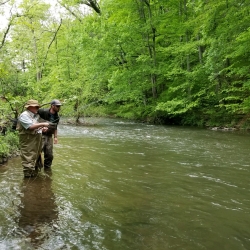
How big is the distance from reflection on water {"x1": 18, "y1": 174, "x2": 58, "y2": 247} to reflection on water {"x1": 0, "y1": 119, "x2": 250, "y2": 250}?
1 centimetres

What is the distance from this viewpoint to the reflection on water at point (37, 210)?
368 cm

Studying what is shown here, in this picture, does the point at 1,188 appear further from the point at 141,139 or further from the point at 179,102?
the point at 179,102

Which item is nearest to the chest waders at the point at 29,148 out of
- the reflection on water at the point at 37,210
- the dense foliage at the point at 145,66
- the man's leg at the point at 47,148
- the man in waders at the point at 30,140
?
the man in waders at the point at 30,140

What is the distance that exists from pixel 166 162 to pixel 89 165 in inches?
83.3

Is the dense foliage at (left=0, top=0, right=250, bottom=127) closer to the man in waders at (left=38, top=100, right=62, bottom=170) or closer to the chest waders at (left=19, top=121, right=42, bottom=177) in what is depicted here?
the man in waders at (left=38, top=100, right=62, bottom=170)

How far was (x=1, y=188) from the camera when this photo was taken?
558 centimetres

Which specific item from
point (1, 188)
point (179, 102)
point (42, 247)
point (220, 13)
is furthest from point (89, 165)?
point (179, 102)

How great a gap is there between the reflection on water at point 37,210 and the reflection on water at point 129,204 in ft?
0.04

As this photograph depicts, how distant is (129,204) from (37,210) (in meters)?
1.47

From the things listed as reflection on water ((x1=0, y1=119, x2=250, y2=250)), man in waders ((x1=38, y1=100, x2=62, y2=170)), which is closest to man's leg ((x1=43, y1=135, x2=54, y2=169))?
man in waders ((x1=38, y1=100, x2=62, y2=170))

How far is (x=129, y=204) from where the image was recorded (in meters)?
4.80

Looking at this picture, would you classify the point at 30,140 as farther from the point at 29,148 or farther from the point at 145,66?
the point at 145,66

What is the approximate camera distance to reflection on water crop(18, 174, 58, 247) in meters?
3.68

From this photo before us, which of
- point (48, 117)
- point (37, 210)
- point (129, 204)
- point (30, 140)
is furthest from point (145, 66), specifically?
point (37, 210)
